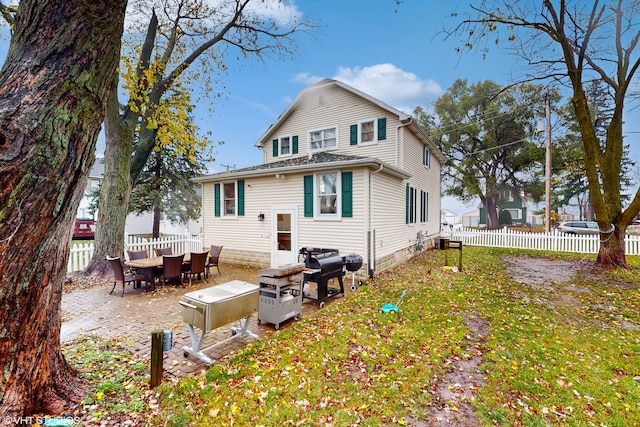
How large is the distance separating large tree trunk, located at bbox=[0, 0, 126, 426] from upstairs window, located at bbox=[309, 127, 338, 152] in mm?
10251

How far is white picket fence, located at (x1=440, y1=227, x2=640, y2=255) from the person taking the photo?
13086 mm

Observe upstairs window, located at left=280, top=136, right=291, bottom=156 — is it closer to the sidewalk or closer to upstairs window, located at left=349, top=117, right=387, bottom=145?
upstairs window, located at left=349, top=117, right=387, bottom=145

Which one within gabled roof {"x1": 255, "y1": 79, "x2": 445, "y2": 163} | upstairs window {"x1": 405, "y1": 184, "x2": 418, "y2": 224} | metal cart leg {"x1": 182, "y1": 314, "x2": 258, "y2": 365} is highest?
gabled roof {"x1": 255, "y1": 79, "x2": 445, "y2": 163}

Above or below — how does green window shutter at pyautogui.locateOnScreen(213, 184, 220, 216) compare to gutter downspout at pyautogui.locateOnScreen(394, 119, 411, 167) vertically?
below

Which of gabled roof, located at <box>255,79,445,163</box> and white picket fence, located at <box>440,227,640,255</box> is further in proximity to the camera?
white picket fence, located at <box>440,227,640,255</box>

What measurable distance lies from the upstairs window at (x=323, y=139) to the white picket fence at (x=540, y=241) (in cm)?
1038

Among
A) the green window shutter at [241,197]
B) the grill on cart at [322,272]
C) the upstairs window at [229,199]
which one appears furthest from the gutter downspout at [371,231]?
the upstairs window at [229,199]

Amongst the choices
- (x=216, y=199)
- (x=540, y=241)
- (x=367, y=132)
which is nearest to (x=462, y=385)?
(x=367, y=132)

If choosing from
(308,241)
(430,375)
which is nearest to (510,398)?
(430,375)

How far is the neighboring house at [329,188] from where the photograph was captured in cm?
869

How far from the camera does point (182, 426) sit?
2668mm

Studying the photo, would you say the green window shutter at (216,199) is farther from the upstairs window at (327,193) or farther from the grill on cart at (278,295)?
the grill on cart at (278,295)

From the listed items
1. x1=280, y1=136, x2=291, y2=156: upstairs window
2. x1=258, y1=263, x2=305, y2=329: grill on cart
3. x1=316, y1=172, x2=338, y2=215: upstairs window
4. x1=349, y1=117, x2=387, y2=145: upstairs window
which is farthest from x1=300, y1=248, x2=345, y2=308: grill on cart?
x1=280, y1=136, x2=291, y2=156: upstairs window

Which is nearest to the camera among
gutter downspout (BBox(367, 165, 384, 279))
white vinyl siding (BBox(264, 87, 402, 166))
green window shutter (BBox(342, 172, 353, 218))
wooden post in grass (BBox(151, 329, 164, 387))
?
wooden post in grass (BBox(151, 329, 164, 387))
